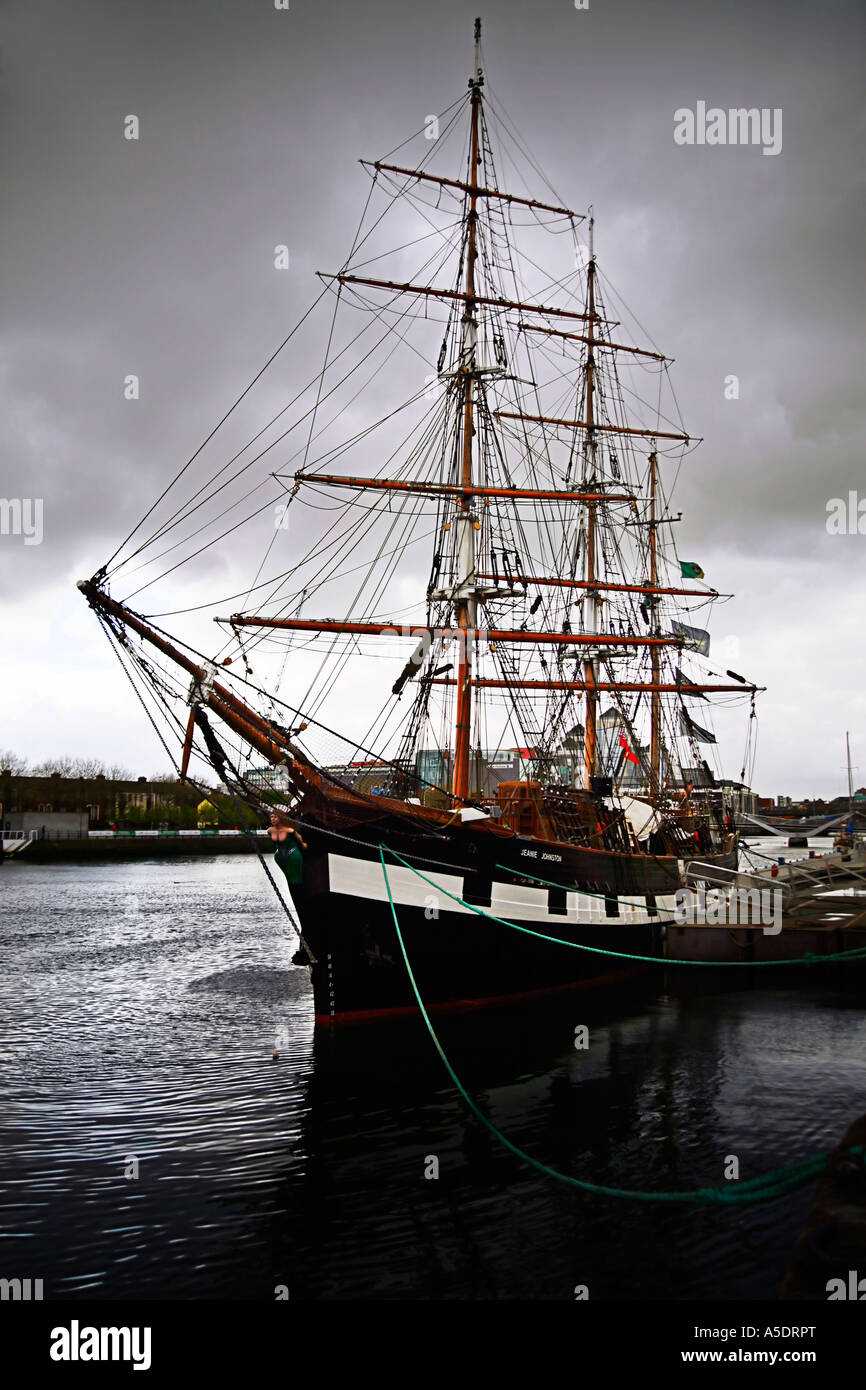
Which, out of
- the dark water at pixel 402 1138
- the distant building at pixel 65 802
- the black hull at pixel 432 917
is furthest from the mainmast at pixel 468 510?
the distant building at pixel 65 802

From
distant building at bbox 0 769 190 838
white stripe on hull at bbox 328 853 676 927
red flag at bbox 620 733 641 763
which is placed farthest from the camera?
distant building at bbox 0 769 190 838

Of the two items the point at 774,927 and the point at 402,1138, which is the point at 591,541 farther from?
the point at 402,1138

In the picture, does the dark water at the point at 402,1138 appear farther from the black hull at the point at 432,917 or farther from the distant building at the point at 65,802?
A: the distant building at the point at 65,802

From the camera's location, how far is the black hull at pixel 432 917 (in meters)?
16.2

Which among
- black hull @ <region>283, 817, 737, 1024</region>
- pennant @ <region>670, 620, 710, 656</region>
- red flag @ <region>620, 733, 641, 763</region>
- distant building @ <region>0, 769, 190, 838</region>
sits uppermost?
pennant @ <region>670, 620, 710, 656</region>

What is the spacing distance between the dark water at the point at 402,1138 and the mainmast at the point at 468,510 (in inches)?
246

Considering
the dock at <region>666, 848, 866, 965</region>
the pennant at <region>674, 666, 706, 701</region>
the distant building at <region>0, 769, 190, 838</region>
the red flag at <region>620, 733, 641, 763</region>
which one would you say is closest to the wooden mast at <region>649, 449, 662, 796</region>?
the pennant at <region>674, 666, 706, 701</region>

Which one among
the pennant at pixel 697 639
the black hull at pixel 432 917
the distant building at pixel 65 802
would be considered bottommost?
the distant building at pixel 65 802

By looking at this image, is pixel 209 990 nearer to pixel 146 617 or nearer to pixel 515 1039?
pixel 515 1039

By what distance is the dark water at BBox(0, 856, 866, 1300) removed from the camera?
8.46 meters

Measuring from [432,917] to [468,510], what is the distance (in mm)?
10563

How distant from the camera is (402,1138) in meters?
11.8

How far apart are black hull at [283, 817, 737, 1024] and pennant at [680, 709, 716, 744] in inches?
1037

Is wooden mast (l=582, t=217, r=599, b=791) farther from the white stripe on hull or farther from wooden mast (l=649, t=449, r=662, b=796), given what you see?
the white stripe on hull
